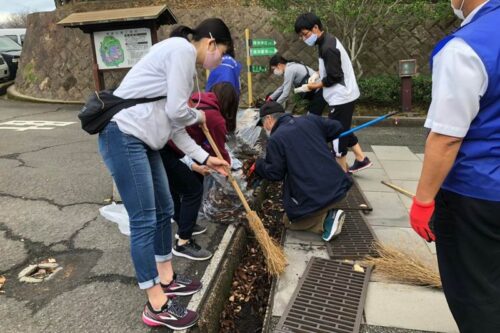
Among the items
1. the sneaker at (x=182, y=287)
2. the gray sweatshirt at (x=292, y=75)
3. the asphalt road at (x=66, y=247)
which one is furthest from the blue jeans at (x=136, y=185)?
the gray sweatshirt at (x=292, y=75)

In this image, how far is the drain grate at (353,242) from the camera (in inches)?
126

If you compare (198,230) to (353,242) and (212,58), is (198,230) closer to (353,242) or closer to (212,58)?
(353,242)

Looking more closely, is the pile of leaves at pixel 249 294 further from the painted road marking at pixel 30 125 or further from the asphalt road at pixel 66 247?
the painted road marking at pixel 30 125

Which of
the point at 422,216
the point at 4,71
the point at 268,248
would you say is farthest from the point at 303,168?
the point at 4,71

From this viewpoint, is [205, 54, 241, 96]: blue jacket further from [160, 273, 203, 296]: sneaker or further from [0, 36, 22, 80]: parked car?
[0, 36, 22, 80]: parked car

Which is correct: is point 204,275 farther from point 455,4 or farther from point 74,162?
point 74,162

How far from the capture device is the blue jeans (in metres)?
2.10

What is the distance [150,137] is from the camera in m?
2.14

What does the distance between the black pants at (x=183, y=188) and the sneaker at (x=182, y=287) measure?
511 millimetres

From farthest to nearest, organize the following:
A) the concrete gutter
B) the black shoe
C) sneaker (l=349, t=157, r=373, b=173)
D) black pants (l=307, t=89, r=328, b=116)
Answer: the concrete gutter
black pants (l=307, t=89, r=328, b=116)
sneaker (l=349, t=157, r=373, b=173)
the black shoe

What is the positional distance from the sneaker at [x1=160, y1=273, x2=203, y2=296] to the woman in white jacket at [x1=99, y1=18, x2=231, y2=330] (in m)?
0.23

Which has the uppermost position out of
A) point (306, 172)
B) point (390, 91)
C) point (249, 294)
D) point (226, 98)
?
point (226, 98)

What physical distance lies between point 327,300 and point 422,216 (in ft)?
4.00

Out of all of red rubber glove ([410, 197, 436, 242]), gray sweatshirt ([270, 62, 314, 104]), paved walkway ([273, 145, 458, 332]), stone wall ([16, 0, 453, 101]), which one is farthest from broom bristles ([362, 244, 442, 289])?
stone wall ([16, 0, 453, 101])
